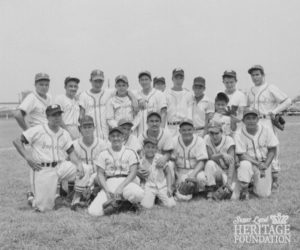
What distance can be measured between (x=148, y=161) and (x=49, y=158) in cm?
148

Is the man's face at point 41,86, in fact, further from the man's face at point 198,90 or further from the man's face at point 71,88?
the man's face at point 198,90

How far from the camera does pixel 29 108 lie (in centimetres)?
628

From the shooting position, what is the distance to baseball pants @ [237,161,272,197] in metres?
5.90

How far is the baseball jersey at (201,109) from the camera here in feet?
23.0

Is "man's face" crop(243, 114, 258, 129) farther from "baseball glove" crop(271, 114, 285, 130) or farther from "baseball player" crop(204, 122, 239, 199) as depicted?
"baseball glove" crop(271, 114, 285, 130)

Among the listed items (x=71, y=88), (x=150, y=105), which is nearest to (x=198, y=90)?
(x=150, y=105)

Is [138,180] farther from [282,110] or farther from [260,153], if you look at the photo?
[282,110]

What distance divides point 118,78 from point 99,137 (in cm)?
106

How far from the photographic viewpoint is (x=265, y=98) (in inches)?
270

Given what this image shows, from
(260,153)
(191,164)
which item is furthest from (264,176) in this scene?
(191,164)

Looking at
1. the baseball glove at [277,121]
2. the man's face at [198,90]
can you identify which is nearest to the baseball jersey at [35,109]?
the man's face at [198,90]

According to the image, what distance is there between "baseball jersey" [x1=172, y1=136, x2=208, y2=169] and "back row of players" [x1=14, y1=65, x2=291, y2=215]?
16mm

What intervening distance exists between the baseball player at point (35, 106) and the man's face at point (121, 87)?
114 centimetres

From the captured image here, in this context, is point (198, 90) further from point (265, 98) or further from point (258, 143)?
point (258, 143)
